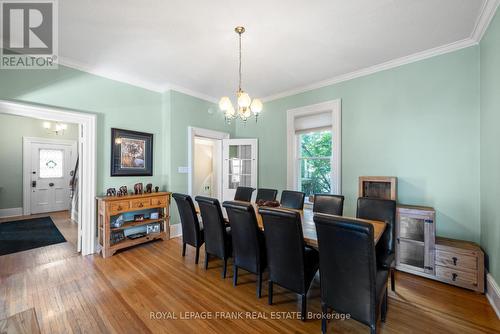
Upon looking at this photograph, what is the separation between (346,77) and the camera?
344 cm

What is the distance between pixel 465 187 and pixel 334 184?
158cm

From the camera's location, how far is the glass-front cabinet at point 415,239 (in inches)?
93.8

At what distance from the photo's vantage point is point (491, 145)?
208cm

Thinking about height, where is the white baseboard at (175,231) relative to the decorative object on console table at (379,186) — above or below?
below

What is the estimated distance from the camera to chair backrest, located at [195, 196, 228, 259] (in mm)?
2314

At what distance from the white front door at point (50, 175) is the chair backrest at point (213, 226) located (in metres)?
6.05

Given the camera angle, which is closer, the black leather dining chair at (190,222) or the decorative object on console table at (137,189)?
the black leather dining chair at (190,222)

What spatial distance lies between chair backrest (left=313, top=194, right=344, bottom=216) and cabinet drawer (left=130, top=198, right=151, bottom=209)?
8.78ft

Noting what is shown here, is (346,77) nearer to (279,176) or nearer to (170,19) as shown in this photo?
(279,176)

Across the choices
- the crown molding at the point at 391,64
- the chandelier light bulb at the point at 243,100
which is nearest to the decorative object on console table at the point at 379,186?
the crown molding at the point at 391,64

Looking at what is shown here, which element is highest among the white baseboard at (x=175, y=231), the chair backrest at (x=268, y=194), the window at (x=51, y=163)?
the window at (x=51, y=163)

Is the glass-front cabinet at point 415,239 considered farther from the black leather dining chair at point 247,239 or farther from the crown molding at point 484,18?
the crown molding at point 484,18

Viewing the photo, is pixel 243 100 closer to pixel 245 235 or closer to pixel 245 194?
pixel 245 235

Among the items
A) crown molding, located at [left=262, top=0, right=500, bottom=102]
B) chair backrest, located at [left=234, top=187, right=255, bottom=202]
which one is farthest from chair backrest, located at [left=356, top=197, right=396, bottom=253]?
crown molding, located at [left=262, top=0, right=500, bottom=102]
